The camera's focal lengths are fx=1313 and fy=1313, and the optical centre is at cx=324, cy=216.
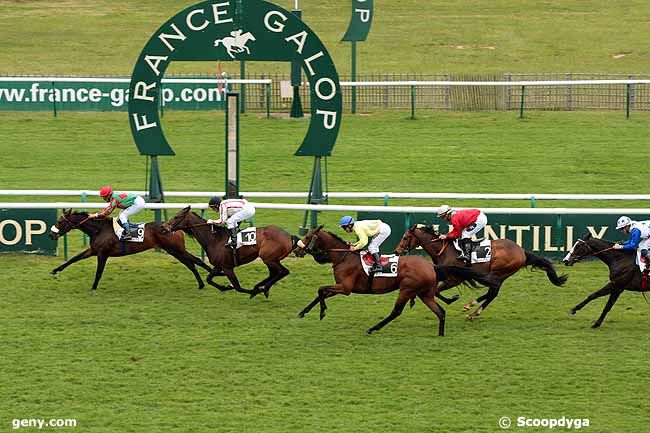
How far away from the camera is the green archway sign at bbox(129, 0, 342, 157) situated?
18.3m

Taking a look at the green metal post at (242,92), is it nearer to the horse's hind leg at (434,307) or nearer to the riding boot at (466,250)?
the riding boot at (466,250)

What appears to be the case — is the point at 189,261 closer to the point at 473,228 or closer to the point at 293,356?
the point at 293,356

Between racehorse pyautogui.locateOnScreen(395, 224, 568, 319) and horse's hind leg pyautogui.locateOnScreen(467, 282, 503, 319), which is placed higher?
racehorse pyautogui.locateOnScreen(395, 224, 568, 319)

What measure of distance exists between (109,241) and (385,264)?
4039 millimetres

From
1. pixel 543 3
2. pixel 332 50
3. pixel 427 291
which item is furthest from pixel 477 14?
pixel 427 291

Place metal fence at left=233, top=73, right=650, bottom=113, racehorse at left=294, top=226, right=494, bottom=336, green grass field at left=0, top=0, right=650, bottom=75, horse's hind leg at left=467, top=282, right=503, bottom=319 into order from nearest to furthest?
racehorse at left=294, top=226, right=494, bottom=336, horse's hind leg at left=467, top=282, right=503, bottom=319, metal fence at left=233, top=73, right=650, bottom=113, green grass field at left=0, top=0, right=650, bottom=75

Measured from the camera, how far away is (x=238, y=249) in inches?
648

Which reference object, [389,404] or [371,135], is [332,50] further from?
[389,404]

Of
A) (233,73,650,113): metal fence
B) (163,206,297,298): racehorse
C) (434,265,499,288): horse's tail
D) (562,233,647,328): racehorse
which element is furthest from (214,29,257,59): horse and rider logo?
(233,73,650,113): metal fence

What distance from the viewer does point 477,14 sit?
151ft

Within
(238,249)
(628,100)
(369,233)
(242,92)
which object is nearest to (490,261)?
(369,233)

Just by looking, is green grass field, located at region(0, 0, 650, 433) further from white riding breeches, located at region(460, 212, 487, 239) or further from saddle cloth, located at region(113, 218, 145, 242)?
white riding breeches, located at region(460, 212, 487, 239)

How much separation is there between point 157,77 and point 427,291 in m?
5.95

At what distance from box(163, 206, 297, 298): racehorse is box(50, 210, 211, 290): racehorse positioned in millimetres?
284
